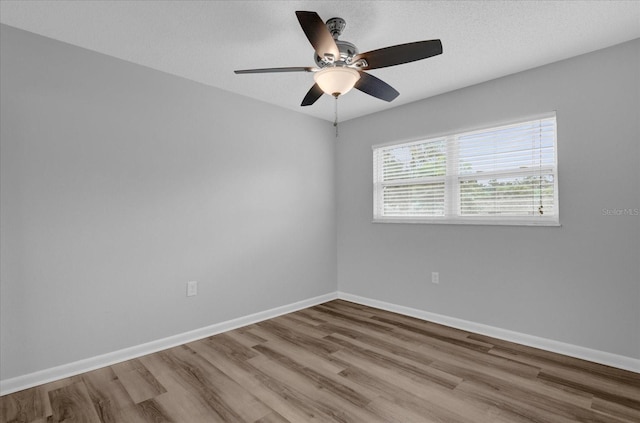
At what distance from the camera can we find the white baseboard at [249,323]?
223 cm

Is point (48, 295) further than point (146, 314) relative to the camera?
No

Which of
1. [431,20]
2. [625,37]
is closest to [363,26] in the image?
[431,20]

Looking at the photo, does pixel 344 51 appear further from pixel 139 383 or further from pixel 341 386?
pixel 139 383

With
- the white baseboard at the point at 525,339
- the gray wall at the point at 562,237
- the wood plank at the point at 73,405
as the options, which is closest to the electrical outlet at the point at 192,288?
the wood plank at the point at 73,405

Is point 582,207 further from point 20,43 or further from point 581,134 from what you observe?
point 20,43

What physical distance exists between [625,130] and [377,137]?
2226 millimetres

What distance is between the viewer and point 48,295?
2273mm

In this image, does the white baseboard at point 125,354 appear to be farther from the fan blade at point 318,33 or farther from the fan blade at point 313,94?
the fan blade at point 318,33

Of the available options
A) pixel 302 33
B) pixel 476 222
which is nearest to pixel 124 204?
pixel 302 33

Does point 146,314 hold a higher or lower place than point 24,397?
higher

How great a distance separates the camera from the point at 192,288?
118 inches

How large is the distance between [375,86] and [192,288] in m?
2.34

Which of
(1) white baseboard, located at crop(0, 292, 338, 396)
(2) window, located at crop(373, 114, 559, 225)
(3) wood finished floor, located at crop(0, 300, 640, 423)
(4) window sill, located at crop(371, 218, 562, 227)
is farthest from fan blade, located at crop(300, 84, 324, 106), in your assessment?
(1) white baseboard, located at crop(0, 292, 338, 396)

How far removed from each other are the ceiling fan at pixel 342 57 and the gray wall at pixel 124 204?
4.29 ft
